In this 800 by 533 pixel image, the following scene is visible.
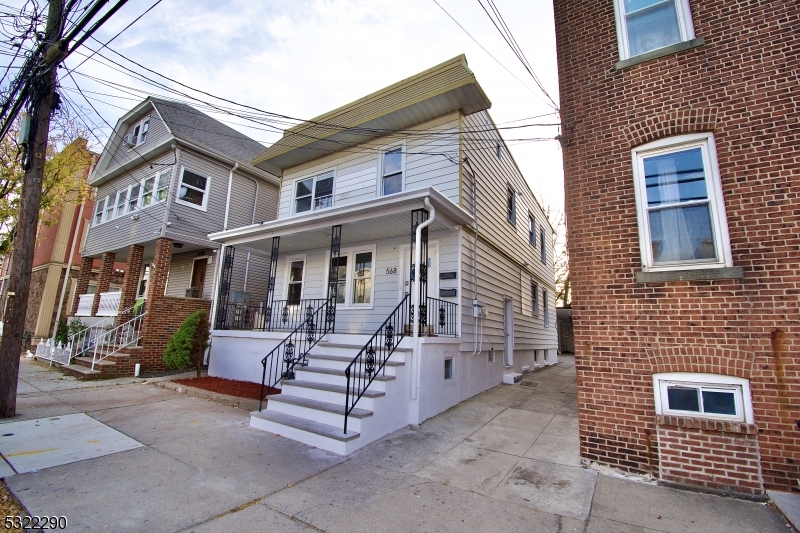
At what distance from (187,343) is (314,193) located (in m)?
5.32

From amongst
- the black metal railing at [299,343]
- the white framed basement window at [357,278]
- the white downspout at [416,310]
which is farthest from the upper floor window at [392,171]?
the black metal railing at [299,343]

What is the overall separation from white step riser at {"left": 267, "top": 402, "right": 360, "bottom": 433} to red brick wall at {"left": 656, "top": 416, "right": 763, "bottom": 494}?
3.66m

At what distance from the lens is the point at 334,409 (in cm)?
525

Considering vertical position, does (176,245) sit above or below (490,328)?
above

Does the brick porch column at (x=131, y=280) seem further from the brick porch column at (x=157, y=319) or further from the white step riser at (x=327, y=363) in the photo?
the white step riser at (x=327, y=363)

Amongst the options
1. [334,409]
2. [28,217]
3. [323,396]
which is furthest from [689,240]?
[28,217]

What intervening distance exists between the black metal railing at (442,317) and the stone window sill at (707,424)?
3.83 m

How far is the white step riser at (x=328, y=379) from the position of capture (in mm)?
5543

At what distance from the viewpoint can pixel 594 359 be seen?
177 inches

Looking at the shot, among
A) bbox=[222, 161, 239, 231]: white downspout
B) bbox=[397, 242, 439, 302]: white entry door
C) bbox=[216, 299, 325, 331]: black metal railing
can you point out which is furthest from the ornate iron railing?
bbox=[222, 161, 239, 231]: white downspout

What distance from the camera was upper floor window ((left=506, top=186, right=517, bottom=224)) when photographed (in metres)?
11.8

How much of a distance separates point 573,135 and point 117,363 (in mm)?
12154

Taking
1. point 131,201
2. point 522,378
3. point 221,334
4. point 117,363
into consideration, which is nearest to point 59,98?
point 221,334

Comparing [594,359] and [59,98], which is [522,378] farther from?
[59,98]
